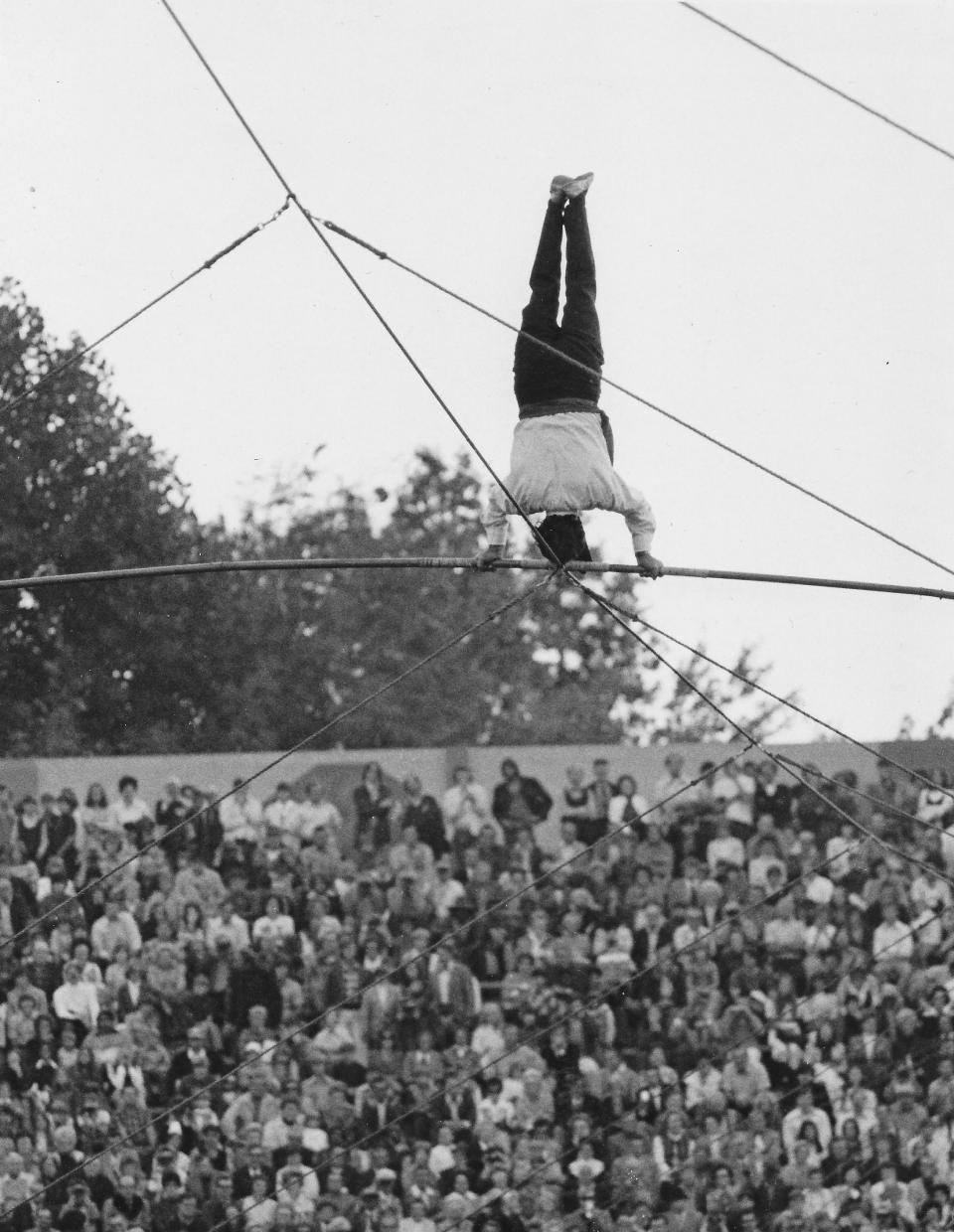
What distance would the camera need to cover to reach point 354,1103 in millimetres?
16391

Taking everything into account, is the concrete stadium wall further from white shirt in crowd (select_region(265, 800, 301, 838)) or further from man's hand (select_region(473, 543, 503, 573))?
man's hand (select_region(473, 543, 503, 573))

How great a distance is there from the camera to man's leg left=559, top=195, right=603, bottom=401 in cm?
1149

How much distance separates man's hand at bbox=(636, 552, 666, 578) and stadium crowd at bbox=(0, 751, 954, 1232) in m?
3.90

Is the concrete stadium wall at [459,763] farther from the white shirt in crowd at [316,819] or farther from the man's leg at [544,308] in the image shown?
the man's leg at [544,308]

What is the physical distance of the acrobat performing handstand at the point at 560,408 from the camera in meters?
11.4

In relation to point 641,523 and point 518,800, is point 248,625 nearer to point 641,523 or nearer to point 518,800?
point 518,800

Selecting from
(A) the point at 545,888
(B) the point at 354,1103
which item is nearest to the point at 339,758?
(A) the point at 545,888

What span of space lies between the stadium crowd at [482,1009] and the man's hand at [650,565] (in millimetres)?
3896

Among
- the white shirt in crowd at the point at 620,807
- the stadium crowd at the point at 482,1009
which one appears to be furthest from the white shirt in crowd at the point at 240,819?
the white shirt in crowd at the point at 620,807

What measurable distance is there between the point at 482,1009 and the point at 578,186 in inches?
281

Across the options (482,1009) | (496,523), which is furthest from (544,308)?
(482,1009)

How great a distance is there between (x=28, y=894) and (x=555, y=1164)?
433 cm

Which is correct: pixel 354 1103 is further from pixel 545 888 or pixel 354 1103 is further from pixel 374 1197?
pixel 545 888

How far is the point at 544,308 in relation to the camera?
1150 cm
